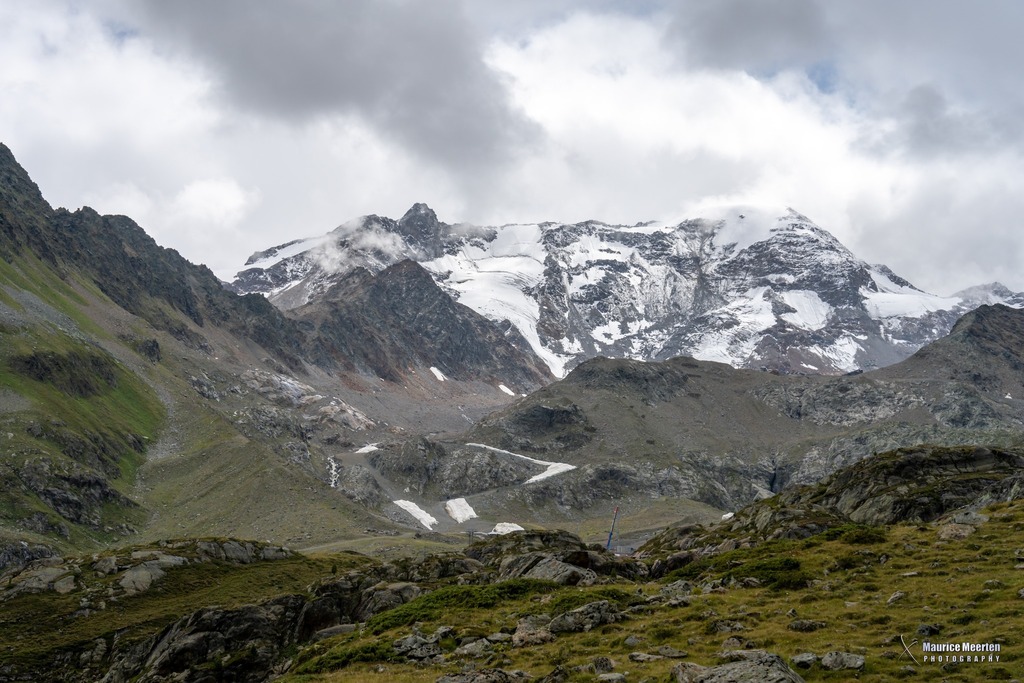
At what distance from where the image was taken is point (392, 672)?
130 feet

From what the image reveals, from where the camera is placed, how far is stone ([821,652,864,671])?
29.8m

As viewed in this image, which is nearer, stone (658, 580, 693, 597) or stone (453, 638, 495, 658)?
stone (453, 638, 495, 658)

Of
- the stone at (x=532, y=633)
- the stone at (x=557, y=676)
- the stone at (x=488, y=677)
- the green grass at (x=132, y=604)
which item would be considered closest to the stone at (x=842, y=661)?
the stone at (x=557, y=676)

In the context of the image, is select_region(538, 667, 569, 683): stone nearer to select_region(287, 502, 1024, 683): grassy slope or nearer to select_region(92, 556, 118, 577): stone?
select_region(287, 502, 1024, 683): grassy slope

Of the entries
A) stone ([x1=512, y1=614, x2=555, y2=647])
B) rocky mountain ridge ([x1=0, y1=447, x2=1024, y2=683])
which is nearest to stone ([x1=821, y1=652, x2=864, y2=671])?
rocky mountain ridge ([x1=0, y1=447, x2=1024, y2=683])

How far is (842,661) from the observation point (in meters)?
30.2

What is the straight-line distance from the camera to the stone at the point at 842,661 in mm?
29786

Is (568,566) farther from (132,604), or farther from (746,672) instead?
(132,604)

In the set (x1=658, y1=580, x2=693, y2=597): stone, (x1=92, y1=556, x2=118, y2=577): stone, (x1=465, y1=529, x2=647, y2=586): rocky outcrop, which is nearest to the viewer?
(x1=658, y1=580, x2=693, y2=597): stone

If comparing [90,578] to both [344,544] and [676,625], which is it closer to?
[676,625]

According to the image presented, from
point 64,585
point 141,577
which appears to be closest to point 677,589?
point 141,577

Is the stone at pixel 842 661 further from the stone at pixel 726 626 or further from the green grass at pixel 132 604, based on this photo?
the green grass at pixel 132 604

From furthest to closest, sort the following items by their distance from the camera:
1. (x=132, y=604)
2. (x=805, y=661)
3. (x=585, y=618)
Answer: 1. (x=132, y=604)
2. (x=585, y=618)
3. (x=805, y=661)

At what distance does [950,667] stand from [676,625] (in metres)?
13.2
